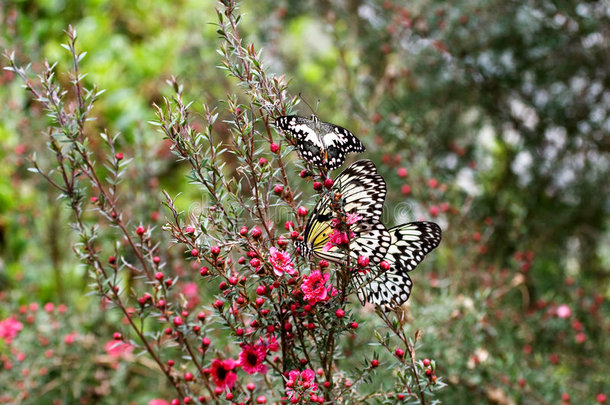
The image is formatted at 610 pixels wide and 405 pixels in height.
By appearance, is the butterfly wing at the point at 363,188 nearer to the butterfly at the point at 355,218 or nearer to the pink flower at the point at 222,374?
the butterfly at the point at 355,218

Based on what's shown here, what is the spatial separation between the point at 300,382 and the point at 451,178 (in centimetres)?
172

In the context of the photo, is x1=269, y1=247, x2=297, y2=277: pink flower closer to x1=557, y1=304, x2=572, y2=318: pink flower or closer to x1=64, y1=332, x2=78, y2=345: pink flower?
x1=64, y1=332, x2=78, y2=345: pink flower

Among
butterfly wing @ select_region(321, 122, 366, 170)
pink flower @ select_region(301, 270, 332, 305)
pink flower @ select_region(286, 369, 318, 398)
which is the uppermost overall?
butterfly wing @ select_region(321, 122, 366, 170)

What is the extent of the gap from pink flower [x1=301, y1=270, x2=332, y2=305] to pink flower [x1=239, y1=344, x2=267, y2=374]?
6.3 inches

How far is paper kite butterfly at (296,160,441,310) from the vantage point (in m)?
0.91

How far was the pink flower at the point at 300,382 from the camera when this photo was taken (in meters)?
0.89

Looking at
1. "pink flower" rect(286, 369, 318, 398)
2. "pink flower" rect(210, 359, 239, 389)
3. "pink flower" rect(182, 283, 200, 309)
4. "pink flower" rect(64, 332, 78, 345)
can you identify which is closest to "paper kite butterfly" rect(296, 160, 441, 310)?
"pink flower" rect(286, 369, 318, 398)

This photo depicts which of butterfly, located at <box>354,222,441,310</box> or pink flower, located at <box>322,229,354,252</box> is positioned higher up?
butterfly, located at <box>354,222,441,310</box>

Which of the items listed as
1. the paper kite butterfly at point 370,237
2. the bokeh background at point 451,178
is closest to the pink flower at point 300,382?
the paper kite butterfly at point 370,237

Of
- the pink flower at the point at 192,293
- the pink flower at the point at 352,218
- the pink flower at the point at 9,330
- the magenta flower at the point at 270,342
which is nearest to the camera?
the pink flower at the point at 352,218

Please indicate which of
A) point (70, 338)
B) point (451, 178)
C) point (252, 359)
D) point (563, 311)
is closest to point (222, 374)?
point (252, 359)

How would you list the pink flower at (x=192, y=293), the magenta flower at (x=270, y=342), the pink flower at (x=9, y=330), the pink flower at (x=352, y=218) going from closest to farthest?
1. the pink flower at (x=352, y=218)
2. the magenta flower at (x=270, y=342)
3. the pink flower at (x=9, y=330)
4. the pink flower at (x=192, y=293)

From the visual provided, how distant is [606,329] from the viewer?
7.30 feet

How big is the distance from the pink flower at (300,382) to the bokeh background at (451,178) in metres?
0.84
